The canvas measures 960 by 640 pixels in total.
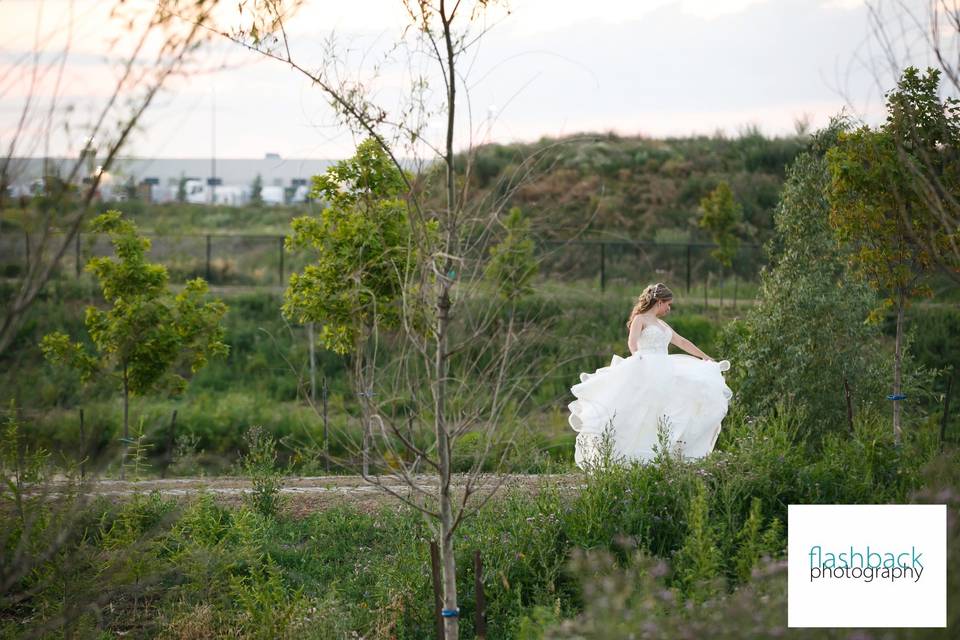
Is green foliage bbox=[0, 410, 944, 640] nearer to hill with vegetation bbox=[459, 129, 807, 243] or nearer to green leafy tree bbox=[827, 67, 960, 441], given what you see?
green leafy tree bbox=[827, 67, 960, 441]

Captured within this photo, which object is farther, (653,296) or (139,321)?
(139,321)

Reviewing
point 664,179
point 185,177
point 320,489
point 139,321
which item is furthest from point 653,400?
point 185,177

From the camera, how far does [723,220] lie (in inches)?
1104

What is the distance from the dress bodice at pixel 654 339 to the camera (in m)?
10.5

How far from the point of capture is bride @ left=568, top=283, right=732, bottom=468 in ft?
33.4

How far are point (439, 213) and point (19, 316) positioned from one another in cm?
219

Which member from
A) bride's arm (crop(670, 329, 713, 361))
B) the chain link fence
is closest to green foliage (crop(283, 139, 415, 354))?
bride's arm (crop(670, 329, 713, 361))

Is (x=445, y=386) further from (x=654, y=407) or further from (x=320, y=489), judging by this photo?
(x=320, y=489)

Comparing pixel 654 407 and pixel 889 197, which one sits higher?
pixel 889 197

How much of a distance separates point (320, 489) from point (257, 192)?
150 feet

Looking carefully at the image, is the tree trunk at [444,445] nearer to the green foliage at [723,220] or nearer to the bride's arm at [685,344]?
the bride's arm at [685,344]

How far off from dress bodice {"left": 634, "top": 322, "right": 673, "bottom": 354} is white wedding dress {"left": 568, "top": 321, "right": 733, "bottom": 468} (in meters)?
0.12

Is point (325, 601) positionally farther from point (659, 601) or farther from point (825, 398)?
point (825, 398)

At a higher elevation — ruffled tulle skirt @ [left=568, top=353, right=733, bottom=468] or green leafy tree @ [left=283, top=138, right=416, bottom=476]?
green leafy tree @ [left=283, top=138, right=416, bottom=476]
